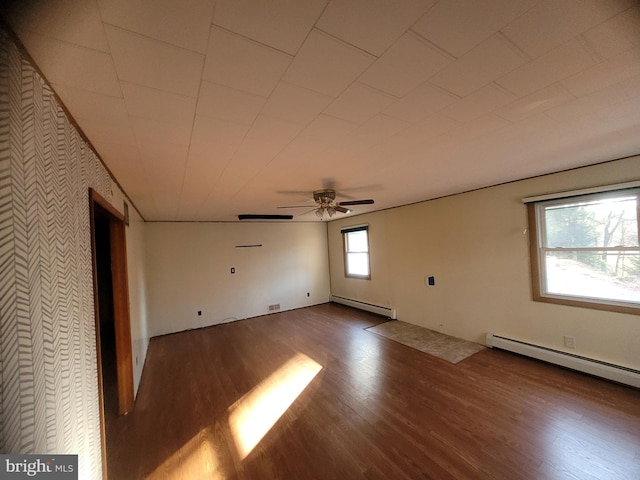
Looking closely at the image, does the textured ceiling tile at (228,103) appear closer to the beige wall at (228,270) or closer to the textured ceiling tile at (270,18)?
the textured ceiling tile at (270,18)

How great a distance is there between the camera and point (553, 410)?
7.16 feet

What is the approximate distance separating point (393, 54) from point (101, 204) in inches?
78.2

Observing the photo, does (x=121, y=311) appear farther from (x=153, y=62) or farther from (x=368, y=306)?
(x=368, y=306)

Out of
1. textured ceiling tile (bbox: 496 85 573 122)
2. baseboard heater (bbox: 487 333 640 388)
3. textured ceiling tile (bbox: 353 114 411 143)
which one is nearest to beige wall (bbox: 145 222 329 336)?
baseboard heater (bbox: 487 333 640 388)

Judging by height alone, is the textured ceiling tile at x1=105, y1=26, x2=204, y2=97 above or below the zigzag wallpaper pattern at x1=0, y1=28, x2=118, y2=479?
above

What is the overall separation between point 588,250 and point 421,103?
9.70 feet

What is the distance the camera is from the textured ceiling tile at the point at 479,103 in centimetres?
123

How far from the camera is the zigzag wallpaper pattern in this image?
69 cm

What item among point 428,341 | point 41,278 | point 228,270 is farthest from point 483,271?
point 228,270

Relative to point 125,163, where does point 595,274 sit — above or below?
below

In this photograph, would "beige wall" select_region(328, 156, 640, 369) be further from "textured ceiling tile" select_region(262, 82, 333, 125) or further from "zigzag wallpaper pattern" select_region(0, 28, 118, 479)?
"zigzag wallpaper pattern" select_region(0, 28, 118, 479)

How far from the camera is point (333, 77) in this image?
105cm

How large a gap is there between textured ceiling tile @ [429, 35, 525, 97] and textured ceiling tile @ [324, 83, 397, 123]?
243mm

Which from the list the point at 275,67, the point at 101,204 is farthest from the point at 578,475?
the point at 101,204
